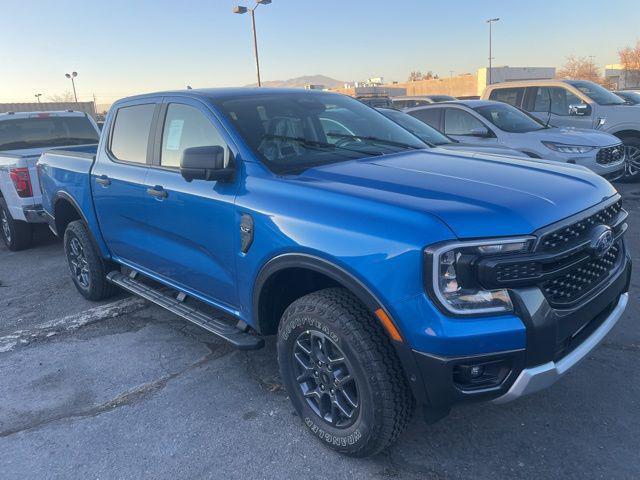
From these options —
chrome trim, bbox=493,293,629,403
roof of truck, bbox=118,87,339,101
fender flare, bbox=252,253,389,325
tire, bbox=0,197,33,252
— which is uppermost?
roof of truck, bbox=118,87,339,101

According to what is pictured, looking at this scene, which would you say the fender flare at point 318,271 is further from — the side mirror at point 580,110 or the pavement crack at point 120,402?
the side mirror at point 580,110

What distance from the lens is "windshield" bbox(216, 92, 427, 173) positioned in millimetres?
3268

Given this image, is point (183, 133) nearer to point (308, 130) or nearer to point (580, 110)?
point (308, 130)

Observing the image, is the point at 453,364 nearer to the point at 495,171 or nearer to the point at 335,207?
the point at 335,207

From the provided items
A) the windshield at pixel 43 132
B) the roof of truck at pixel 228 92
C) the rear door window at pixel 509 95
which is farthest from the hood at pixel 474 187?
the rear door window at pixel 509 95

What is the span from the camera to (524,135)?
8.02 meters

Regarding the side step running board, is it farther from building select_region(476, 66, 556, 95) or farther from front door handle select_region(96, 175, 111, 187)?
building select_region(476, 66, 556, 95)

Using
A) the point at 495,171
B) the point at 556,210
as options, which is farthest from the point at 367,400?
the point at 495,171

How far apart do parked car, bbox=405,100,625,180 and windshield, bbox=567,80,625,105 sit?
163 cm

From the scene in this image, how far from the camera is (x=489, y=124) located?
834 cm

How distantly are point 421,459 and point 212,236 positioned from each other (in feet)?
5.57

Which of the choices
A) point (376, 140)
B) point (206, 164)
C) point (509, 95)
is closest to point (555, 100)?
point (509, 95)

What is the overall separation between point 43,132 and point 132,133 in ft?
14.9

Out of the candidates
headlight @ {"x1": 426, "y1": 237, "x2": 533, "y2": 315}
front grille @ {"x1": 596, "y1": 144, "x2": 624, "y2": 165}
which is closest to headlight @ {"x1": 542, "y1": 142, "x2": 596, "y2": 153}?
front grille @ {"x1": 596, "y1": 144, "x2": 624, "y2": 165}
